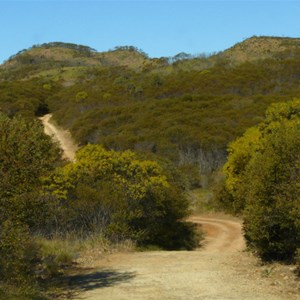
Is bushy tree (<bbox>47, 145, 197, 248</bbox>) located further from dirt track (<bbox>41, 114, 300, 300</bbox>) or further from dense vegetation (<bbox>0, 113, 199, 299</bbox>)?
dirt track (<bbox>41, 114, 300, 300</bbox>)

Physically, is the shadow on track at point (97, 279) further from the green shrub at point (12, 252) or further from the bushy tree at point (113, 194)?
the bushy tree at point (113, 194)

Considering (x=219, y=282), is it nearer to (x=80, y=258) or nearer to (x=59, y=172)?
(x=80, y=258)

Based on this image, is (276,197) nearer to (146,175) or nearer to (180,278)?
(180,278)

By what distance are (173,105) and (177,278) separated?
45447mm

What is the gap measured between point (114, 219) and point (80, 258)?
2306 millimetres

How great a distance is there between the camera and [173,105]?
56.0 meters

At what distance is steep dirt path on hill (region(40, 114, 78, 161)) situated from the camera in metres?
45.3

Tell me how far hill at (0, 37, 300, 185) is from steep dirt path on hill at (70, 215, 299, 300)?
54.9 ft

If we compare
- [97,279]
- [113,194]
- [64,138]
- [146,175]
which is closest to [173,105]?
[64,138]

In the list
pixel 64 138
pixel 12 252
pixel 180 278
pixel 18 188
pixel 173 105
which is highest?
pixel 173 105

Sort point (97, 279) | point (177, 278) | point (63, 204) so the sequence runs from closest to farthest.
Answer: point (177, 278) < point (97, 279) < point (63, 204)

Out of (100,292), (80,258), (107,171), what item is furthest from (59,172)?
(100,292)

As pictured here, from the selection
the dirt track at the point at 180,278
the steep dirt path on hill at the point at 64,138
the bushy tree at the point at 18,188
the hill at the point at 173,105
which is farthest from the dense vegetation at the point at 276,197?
the steep dirt path on hill at the point at 64,138

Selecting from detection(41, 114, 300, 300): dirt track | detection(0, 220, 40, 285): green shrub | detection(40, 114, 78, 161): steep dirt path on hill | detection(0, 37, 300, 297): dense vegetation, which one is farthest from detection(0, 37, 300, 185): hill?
detection(0, 220, 40, 285): green shrub
